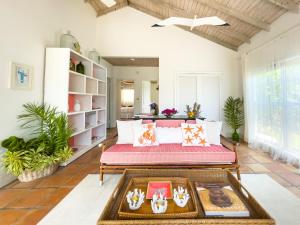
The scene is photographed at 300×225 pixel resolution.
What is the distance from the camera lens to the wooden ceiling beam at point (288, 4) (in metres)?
2.98

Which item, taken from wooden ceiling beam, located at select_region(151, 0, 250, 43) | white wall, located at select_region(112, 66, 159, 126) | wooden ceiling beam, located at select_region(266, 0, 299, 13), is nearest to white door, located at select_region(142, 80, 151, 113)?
white wall, located at select_region(112, 66, 159, 126)

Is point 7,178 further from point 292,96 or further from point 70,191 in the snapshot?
point 292,96

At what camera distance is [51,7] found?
10.8 feet

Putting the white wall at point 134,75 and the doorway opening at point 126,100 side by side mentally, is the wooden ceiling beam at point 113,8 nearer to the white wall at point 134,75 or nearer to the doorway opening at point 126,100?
the white wall at point 134,75

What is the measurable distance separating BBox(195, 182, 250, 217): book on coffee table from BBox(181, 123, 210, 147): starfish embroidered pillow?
112 centimetres

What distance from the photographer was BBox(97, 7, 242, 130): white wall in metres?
5.60

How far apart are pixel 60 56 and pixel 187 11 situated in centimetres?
334

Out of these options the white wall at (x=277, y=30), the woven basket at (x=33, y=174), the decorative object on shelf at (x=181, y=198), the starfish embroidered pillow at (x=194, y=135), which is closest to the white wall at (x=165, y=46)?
the white wall at (x=277, y=30)

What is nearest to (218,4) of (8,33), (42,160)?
(8,33)

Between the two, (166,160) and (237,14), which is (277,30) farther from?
(166,160)

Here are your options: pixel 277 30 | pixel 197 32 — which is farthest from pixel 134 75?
pixel 277 30

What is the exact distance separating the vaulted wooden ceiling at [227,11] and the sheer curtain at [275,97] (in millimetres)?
A: 513

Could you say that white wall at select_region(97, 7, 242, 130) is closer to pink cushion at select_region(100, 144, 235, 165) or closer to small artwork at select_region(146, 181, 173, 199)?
pink cushion at select_region(100, 144, 235, 165)

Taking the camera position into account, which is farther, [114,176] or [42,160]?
[114,176]
